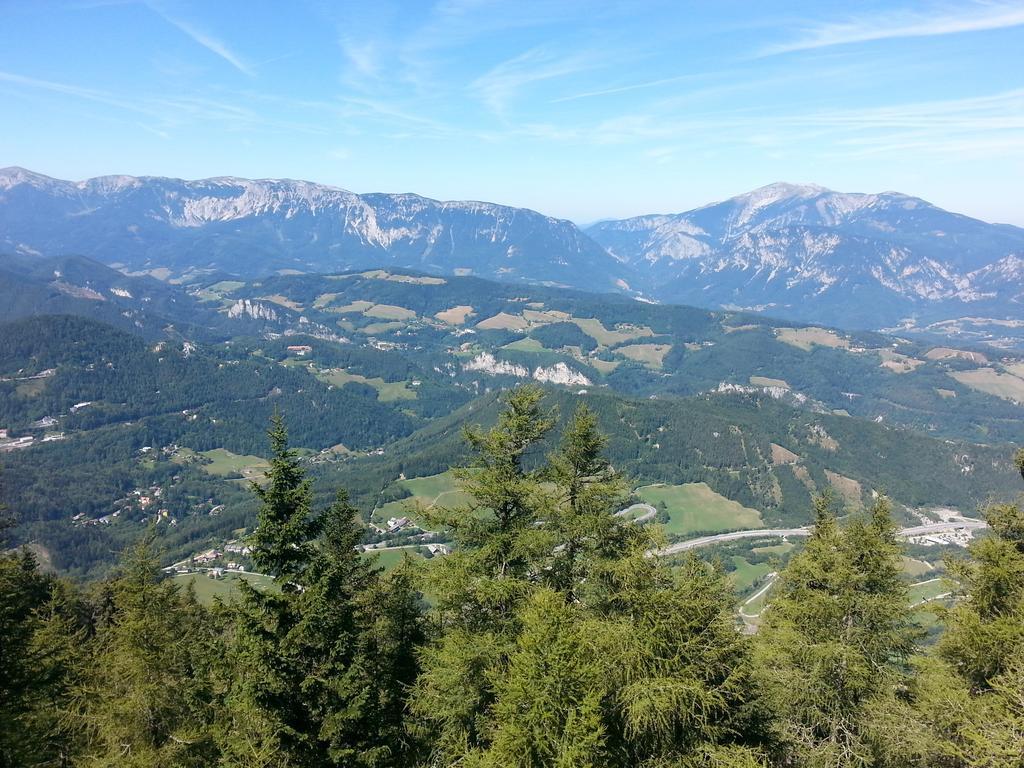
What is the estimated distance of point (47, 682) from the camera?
1467 cm

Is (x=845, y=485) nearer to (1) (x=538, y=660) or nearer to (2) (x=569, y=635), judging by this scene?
(2) (x=569, y=635)

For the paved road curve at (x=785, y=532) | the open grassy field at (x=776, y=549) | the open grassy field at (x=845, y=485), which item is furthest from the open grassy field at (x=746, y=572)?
the open grassy field at (x=845, y=485)

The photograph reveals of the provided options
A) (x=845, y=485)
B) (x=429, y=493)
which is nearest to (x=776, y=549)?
(x=845, y=485)

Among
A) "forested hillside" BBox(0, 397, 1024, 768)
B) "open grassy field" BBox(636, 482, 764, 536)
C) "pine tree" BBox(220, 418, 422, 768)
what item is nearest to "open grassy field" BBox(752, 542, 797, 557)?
"open grassy field" BBox(636, 482, 764, 536)

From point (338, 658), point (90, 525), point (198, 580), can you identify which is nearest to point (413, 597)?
point (338, 658)

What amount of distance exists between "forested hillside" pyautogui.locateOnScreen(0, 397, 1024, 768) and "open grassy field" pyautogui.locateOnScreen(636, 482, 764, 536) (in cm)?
14502

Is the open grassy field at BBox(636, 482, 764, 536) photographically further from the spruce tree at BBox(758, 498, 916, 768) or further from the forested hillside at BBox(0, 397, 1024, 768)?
the forested hillside at BBox(0, 397, 1024, 768)

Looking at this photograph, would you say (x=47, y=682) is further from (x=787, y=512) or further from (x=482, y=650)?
(x=787, y=512)

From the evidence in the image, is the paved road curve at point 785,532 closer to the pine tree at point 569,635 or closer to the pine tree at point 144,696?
the pine tree at point 569,635

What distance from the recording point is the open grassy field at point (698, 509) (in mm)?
167000

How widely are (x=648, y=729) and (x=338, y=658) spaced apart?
33.0ft

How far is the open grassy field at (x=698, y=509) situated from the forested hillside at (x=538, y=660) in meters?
145

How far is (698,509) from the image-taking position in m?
178

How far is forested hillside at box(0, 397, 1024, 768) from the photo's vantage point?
15.0 meters
